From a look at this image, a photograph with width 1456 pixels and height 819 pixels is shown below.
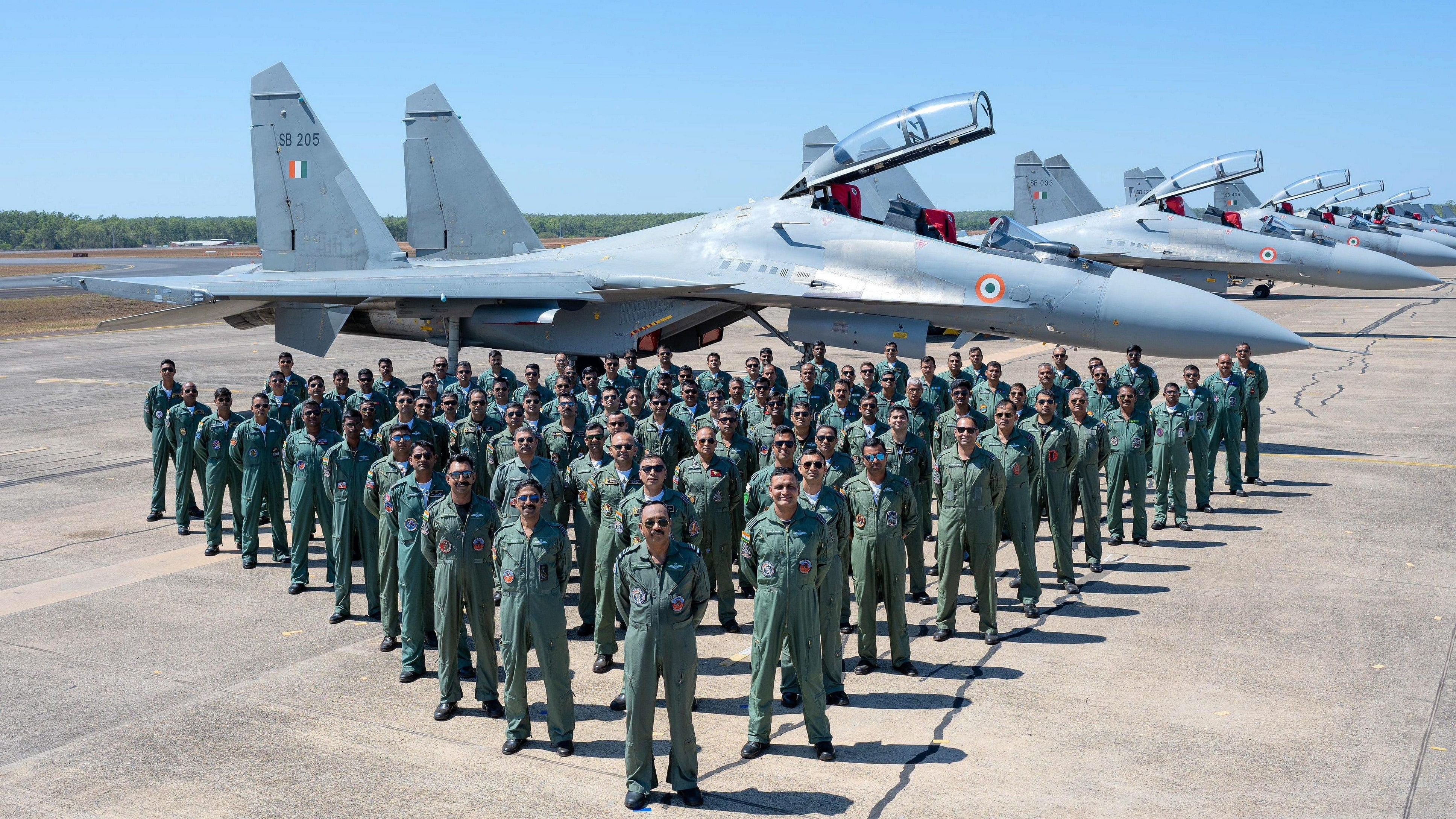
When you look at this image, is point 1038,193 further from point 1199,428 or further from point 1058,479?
point 1058,479

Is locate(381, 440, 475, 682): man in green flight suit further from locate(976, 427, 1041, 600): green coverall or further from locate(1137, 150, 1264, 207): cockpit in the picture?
locate(1137, 150, 1264, 207): cockpit

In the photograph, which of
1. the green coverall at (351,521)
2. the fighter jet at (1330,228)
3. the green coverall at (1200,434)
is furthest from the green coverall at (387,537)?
the fighter jet at (1330,228)

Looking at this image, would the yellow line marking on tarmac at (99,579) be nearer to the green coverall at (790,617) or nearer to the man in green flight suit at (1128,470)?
the green coverall at (790,617)

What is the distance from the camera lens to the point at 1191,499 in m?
11.6

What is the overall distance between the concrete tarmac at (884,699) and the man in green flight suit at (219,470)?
10.7 inches

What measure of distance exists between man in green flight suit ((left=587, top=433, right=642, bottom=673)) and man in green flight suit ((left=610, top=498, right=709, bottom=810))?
179 centimetres

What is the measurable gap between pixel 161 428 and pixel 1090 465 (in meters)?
8.64

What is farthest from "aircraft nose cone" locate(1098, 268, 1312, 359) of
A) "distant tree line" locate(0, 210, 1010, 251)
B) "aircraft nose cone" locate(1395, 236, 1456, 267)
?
→ "distant tree line" locate(0, 210, 1010, 251)

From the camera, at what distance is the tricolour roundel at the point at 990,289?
13.0m

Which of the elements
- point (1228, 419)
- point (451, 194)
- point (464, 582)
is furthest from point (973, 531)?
point (451, 194)

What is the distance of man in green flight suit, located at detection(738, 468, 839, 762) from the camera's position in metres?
5.64

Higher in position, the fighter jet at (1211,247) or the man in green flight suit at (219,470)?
the fighter jet at (1211,247)

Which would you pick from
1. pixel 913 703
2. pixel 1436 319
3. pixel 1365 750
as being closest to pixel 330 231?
pixel 913 703

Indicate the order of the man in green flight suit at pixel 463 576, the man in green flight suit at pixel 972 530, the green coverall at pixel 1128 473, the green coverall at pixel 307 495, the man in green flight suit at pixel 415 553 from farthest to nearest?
1. the green coverall at pixel 1128 473
2. the green coverall at pixel 307 495
3. the man in green flight suit at pixel 972 530
4. the man in green flight suit at pixel 415 553
5. the man in green flight suit at pixel 463 576
